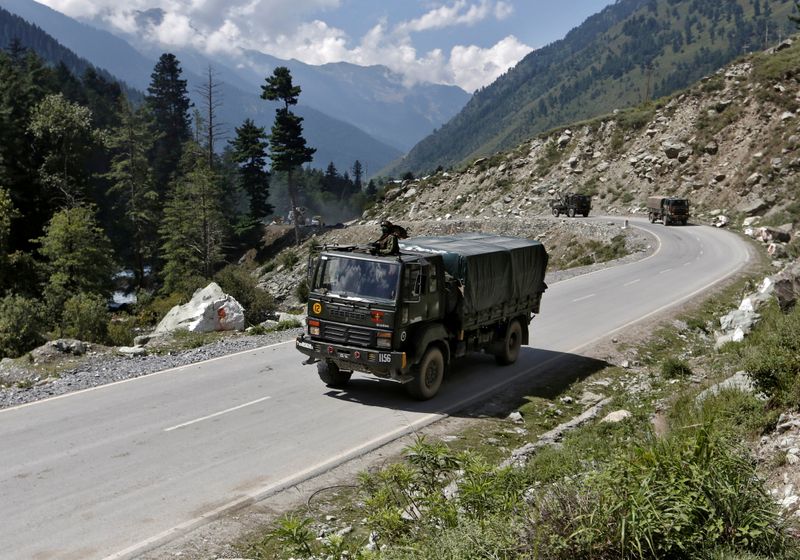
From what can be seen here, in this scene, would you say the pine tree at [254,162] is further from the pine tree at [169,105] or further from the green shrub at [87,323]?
the green shrub at [87,323]

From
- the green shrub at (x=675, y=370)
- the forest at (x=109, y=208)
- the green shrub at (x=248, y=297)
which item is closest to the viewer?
the green shrub at (x=675, y=370)

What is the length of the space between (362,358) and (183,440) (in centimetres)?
353

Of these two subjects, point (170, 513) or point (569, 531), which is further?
point (170, 513)

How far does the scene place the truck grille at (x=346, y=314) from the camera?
A: 12.8 metres

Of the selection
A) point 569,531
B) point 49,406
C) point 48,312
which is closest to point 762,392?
point 569,531

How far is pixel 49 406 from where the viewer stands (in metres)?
12.5

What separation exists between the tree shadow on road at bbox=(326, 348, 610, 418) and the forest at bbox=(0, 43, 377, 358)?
43.5 ft

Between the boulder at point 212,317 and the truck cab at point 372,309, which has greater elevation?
the truck cab at point 372,309

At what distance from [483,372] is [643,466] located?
10.6 m

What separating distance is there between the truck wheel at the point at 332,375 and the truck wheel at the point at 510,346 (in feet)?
14.0

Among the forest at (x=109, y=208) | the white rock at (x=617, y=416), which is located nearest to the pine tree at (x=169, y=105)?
the forest at (x=109, y=208)

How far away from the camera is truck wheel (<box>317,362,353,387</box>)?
46.1 feet

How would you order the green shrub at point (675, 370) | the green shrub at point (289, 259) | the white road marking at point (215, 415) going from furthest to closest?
the green shrub at point (289, 259), the green shrub at point (675, 370), the white road marking at point (215, 415)

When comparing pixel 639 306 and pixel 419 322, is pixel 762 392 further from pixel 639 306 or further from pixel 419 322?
pixel 639 306
